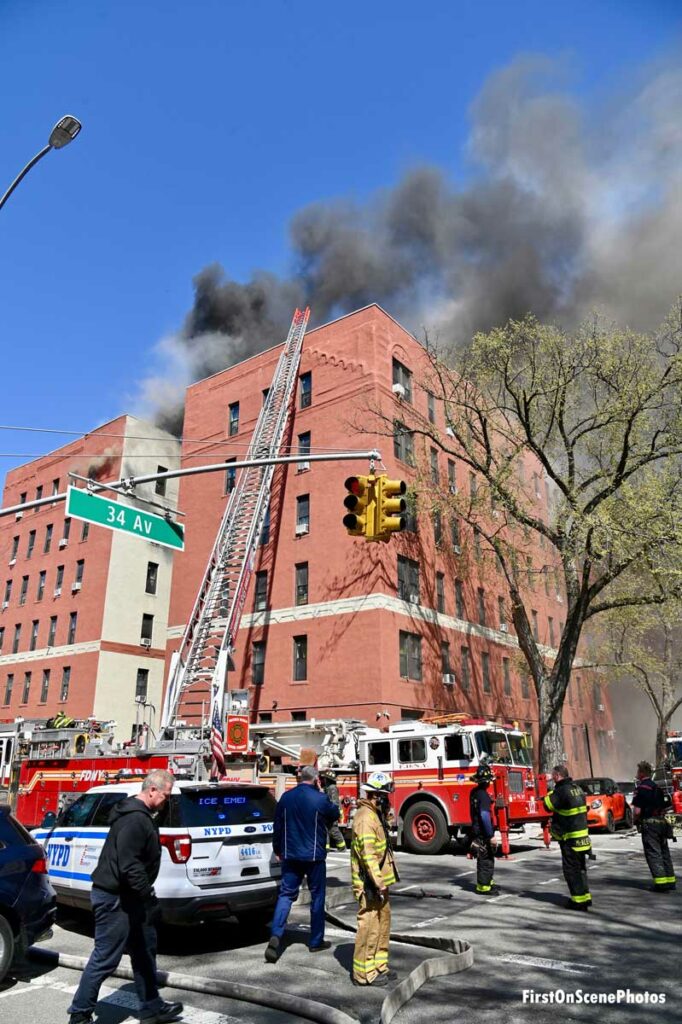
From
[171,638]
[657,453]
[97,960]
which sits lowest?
[97,960]

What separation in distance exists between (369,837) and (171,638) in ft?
91.9

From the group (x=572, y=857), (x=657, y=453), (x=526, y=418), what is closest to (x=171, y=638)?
(x=526, y=418)

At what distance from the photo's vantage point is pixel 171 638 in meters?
32.7

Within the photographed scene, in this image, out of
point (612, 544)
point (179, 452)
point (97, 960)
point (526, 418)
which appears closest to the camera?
point (97, 960)

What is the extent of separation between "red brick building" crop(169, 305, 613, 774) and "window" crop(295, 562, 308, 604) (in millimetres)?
54

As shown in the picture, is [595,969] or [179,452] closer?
[595,969]

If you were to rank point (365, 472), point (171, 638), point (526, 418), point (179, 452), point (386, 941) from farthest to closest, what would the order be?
point (179, 452), point (171, 638), point (365, 472), point (526, 418), point (386, 941)

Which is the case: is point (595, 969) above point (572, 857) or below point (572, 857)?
below

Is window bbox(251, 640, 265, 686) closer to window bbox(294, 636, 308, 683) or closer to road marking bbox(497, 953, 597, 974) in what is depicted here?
window bbox(294, 636, 308, 683)

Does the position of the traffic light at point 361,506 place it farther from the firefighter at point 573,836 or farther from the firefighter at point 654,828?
the firefighter at point 654,828

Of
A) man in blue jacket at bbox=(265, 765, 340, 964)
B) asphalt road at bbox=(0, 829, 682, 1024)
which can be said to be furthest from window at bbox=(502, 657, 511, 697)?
man in blue jacket at bbox=(265, 765, 340, 964)

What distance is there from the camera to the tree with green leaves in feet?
64.3

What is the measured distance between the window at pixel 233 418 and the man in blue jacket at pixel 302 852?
2660 centimetres

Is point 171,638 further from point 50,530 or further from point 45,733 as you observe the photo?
point 45,733
